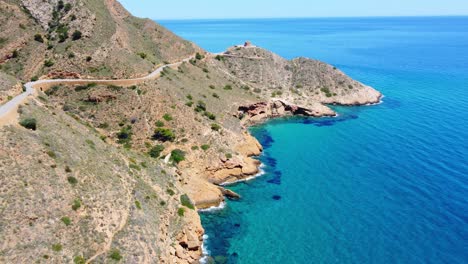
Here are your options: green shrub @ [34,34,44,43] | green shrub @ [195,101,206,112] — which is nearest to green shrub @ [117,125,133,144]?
green shrub @ [195,101,206,112]

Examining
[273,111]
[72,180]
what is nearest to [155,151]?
[72,180]

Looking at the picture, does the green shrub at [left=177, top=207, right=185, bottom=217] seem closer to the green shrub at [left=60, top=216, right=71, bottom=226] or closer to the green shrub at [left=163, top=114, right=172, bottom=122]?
the green shrub at [left=60, top=216, right=71, bottom=226]

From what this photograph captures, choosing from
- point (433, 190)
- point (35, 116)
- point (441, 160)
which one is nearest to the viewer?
point (35, 116)

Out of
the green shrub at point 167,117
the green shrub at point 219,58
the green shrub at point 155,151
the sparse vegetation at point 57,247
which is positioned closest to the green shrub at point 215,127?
the green shrub at point 167,117

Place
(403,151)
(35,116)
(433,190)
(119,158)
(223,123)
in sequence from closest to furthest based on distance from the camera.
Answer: (35,116), (119,158), (433,190), (403,151), (223,123)

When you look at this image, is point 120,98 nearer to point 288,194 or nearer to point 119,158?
point 119,158

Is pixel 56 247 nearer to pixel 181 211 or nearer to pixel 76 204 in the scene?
pixel 76 204

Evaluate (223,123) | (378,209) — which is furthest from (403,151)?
(223,123)
